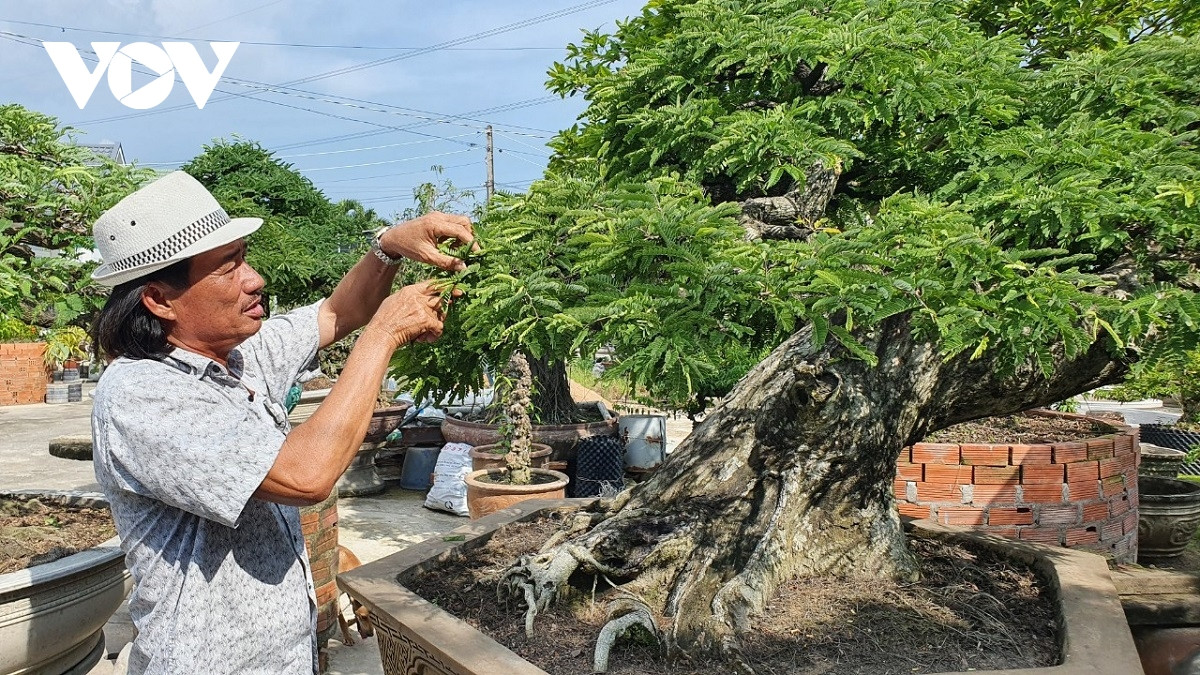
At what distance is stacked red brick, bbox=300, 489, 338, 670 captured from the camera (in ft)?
11.2

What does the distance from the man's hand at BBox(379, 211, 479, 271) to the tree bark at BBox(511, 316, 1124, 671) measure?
1.12m

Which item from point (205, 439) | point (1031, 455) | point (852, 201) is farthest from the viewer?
A: point (1031, 455)

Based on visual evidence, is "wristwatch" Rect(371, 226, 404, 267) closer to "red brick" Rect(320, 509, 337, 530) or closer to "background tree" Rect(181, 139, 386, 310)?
"red brick" Rect(320, 509, 337, 530)

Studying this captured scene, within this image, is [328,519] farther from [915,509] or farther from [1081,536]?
[1081,536]

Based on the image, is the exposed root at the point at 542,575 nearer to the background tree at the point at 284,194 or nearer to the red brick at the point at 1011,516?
the red brick at the point at 1011,516

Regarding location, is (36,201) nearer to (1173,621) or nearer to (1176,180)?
(1176,180)

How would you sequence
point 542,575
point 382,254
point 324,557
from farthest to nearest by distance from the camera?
point 324,557
point 542,575
point 382,254

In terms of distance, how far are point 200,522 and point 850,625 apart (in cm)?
173

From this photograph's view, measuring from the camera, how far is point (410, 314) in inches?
65.2

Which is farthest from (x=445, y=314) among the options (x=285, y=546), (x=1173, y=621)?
(x=1173, y=621)

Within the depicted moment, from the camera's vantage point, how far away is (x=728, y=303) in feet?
5.25

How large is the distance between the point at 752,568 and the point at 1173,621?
4.13 feet

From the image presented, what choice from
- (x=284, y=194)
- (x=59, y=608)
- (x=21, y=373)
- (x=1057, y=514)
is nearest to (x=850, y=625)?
(x=1057, y=514)

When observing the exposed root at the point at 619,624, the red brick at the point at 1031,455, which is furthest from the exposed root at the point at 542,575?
the red brick at the point at 1031,455
